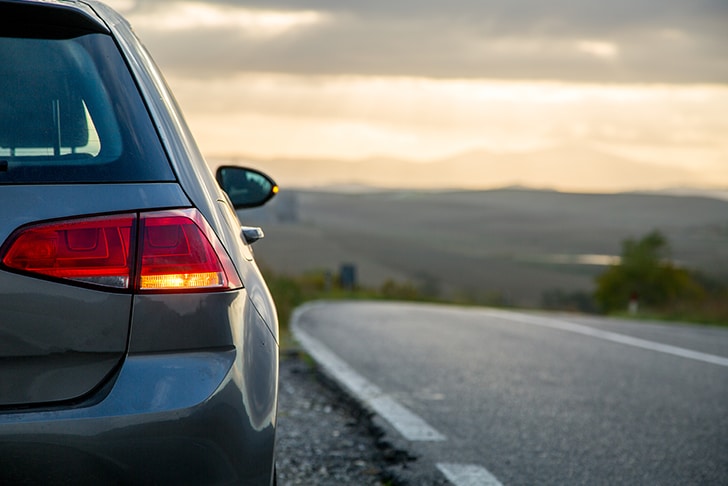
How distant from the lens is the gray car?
6.78 ft

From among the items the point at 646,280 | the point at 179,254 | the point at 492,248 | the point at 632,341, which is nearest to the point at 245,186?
the point at 179,254

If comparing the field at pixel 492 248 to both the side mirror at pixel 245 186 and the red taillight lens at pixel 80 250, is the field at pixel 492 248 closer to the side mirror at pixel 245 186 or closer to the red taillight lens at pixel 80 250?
the side mirror at pixel 245 186

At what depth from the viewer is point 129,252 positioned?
218cm

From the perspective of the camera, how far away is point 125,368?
2137 mm

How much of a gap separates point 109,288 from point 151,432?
1.06ft

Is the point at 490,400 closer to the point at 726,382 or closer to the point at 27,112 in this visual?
the point at 726,382

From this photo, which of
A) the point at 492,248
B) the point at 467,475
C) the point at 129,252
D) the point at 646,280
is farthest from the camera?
the point at 492,248

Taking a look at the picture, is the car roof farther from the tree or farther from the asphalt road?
the tree

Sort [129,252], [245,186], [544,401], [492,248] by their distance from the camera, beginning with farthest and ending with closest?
[492,248]
[544,401]
[245,186]
[129,252]

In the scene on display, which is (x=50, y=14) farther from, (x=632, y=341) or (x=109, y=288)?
(x=632, y=341)

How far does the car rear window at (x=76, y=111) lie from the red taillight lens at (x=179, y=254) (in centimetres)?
11

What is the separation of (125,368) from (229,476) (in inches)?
13.4

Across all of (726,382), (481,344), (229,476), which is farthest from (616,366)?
(229,476)

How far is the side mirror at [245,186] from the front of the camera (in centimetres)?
372
